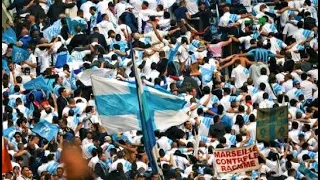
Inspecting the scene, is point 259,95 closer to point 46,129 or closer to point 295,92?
point 295,92

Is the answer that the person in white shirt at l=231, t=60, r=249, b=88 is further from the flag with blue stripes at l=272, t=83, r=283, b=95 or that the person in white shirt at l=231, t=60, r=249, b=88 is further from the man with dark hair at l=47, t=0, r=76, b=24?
the man with dark hair at l=47, t=0, r=76, b=24

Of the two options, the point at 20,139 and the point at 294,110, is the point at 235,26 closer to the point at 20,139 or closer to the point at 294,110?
the point at 294,110

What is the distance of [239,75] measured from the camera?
3484 centimetres

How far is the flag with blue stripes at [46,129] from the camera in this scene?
31.5m

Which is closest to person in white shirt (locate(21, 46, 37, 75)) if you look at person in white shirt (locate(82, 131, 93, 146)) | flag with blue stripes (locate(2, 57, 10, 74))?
flag with blue stripes (locate(2, 57, 10, 74))

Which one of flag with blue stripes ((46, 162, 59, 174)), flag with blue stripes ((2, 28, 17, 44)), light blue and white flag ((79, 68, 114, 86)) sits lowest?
flag with blue stripes ((46, 162, 59, 174))

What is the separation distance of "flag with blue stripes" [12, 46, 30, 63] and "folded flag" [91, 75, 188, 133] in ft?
27.0

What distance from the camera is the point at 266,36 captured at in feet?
119

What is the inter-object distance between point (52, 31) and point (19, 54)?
113 centimetres

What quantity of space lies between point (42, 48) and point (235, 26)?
4.03 metres

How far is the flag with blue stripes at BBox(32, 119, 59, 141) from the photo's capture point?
31.5 metres

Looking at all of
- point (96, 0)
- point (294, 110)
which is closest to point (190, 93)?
point (294, 110)

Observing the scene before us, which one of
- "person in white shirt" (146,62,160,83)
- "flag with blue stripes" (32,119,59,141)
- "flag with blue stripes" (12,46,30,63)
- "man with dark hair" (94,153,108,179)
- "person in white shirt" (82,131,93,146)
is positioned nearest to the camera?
"man with dark hair" (94,153,108,179)

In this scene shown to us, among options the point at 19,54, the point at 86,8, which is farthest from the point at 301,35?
the point at 19,54
